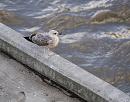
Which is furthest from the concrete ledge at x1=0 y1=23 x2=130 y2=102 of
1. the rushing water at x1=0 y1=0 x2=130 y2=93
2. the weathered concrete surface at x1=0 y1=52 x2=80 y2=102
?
the rushing water at x1=0 y1=0 x2=130 y2=93

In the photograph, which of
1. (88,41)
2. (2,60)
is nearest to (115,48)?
(88,41)

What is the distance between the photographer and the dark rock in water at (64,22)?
9289mm

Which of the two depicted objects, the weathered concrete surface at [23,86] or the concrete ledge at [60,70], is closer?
the concrete ledge at [60,70]

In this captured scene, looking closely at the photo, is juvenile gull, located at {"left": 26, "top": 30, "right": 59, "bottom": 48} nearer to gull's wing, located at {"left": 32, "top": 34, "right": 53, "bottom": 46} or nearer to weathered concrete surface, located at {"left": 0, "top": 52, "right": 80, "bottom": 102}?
gull's wing, located at {"left": 32, "top": 34, "right": 53, "bottom": 46}

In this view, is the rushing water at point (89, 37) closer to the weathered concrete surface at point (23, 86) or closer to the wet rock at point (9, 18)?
the wet rock at point (9, 18)

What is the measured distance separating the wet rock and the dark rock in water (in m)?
0.75

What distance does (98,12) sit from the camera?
9.83 meters

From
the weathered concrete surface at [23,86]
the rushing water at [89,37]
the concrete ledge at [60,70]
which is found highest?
the concrete ledge at [60,70]

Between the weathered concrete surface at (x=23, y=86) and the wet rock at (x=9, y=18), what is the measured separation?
3.93m

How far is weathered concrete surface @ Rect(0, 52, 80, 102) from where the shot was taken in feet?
16.5

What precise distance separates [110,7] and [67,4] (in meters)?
1.13

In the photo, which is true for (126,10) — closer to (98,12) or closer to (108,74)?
(98,12)

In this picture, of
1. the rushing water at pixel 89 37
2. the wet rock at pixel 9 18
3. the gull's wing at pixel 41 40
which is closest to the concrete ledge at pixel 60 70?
the gull's wing at pixel 41 40

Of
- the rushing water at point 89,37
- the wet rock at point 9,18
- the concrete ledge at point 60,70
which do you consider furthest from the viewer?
the wet rock at point 9,18
